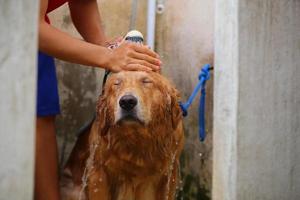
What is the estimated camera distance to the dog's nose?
3668 mm

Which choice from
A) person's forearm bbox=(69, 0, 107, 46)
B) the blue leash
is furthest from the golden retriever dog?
person's forearm bbox=(69, 0, 107, 46)

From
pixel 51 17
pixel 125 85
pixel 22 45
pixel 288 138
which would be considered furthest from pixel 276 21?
pixel 51 17

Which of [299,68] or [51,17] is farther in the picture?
[51,17]

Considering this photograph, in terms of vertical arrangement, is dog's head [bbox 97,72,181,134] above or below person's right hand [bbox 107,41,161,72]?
below

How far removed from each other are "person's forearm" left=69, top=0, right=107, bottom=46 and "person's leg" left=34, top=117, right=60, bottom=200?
2.35 feet

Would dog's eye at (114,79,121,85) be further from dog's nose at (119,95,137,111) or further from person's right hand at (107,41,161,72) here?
dog's nose at (119,95,137,111)

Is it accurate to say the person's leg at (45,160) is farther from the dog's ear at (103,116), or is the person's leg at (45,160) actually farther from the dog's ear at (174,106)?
the dog's ear at (174,106)

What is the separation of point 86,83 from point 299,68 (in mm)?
1977

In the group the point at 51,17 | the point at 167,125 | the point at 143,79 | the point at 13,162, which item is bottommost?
the point at 13,162

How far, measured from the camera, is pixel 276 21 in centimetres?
385

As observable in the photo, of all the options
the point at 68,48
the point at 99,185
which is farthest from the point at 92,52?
the point at 99,185

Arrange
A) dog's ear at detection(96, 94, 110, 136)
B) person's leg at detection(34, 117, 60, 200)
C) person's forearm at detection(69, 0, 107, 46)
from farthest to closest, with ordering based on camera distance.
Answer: person's forearm at detection(69, 0, 107, 46) → person's leg at detection(34, 117, 60, 200) → dog's ear at detection(96, 94, 110, 136)

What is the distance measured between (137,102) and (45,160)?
0.92m

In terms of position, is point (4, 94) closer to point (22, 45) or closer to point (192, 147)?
point (22, 45)
